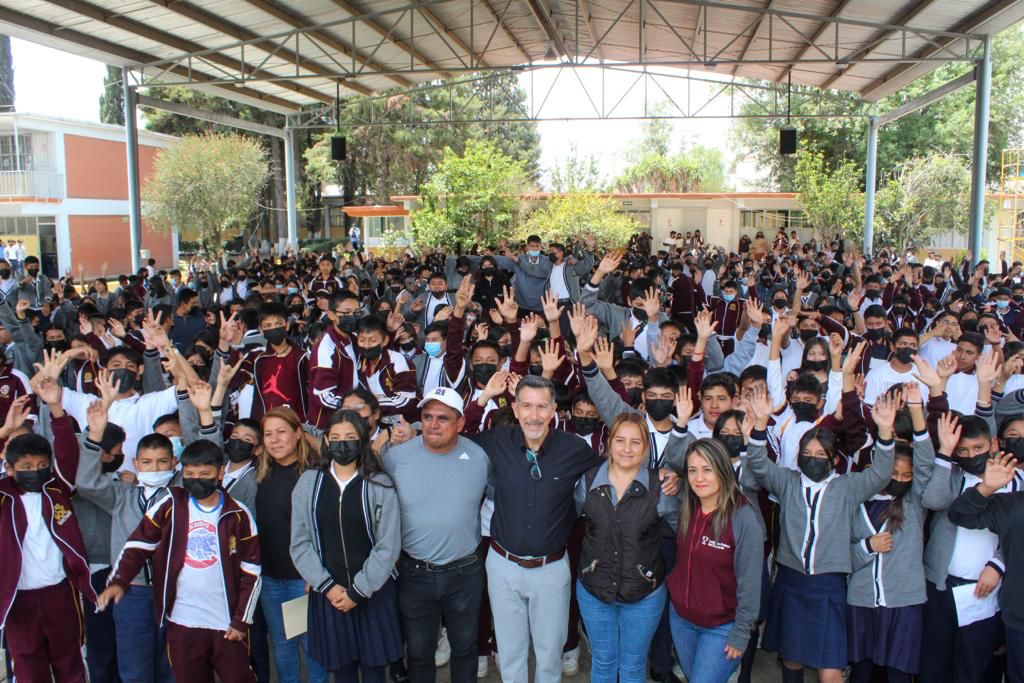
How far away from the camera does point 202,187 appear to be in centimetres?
2781

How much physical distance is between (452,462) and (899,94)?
33.1 metres

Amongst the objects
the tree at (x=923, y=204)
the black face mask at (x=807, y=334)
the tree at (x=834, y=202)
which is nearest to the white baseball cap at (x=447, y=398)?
the black face mask at (x=807, y=334)

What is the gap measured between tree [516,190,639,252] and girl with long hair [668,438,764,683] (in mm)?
18832

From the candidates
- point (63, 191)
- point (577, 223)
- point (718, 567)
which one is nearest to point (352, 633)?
point (718, 567)

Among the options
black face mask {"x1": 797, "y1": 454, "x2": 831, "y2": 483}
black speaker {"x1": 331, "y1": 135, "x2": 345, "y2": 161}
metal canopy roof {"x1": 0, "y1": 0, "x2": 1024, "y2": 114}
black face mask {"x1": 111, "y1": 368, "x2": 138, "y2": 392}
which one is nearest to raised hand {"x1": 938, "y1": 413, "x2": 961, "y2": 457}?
black face mask {"x1": 797, "y1": 454, "x2": 831, "y2": 483}

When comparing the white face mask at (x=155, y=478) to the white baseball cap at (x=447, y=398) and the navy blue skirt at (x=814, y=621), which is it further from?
the navy blue skirt at (x=814, y=621)

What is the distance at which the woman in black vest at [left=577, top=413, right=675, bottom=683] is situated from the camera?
3.44 metres

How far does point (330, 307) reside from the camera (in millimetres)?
6203

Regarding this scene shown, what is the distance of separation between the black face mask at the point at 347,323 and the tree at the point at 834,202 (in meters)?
22.9

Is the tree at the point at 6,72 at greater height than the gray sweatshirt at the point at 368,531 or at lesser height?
greater

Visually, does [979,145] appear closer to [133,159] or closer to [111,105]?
[133,159]

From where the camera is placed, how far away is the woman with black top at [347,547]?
3.51 meters

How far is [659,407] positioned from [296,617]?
192 cm

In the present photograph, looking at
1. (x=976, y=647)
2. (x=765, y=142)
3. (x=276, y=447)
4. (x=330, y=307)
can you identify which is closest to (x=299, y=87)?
(x=330, y=307)
